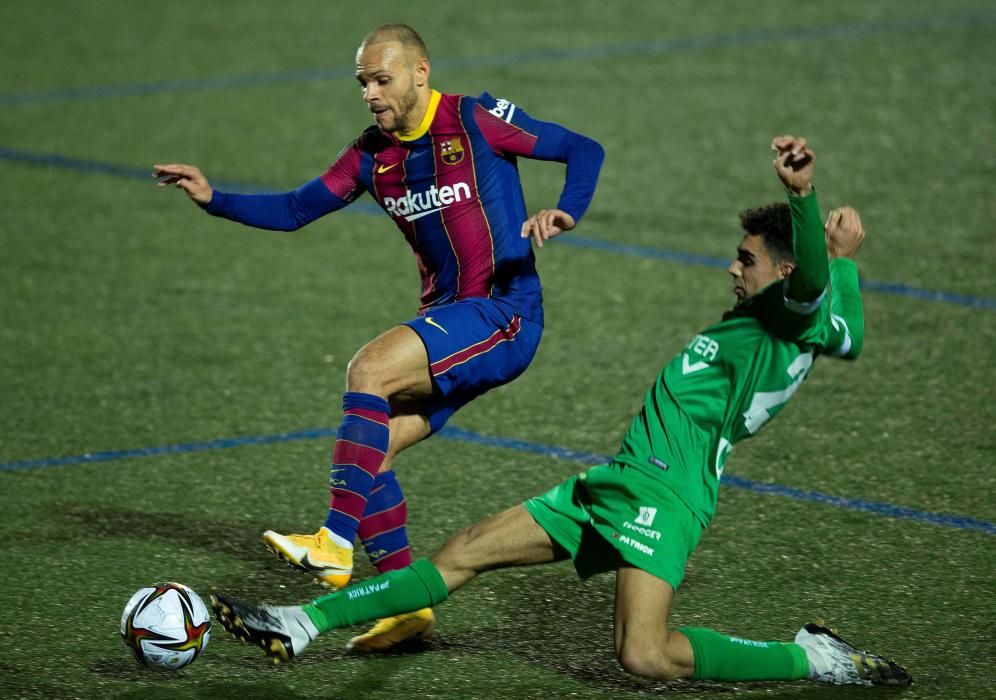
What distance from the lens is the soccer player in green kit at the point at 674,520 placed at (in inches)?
173

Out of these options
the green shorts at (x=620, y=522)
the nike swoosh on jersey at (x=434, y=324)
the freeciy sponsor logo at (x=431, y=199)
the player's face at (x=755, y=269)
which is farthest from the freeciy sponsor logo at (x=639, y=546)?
the freeciy sponsor logo at (x=431, y=199)

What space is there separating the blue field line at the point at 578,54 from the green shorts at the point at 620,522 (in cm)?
935

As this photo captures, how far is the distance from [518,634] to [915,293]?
4569mm

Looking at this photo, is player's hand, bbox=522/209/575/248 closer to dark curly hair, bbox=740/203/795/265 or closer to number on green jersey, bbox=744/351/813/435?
dark curly hair, bbox=740/203/795/265

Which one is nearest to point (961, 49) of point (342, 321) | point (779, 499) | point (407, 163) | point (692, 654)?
point (342, 321)

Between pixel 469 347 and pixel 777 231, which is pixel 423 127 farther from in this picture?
pixel 777 231

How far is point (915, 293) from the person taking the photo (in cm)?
883

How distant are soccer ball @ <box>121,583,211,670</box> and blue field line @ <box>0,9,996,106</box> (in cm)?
905

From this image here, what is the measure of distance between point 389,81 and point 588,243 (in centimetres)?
478

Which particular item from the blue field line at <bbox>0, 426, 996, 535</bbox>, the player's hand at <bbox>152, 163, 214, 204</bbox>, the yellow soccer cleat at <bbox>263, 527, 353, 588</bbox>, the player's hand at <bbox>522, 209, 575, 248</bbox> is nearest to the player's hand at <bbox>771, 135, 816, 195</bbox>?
the player's hand at <bbox>522, 209, 575, 248</bbox>

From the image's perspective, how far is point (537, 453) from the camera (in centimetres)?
678

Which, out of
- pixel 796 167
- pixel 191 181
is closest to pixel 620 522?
Result: pixel 796 167

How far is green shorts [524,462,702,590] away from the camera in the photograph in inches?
173

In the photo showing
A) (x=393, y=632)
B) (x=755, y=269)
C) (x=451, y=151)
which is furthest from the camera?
(x=451, y=151)
